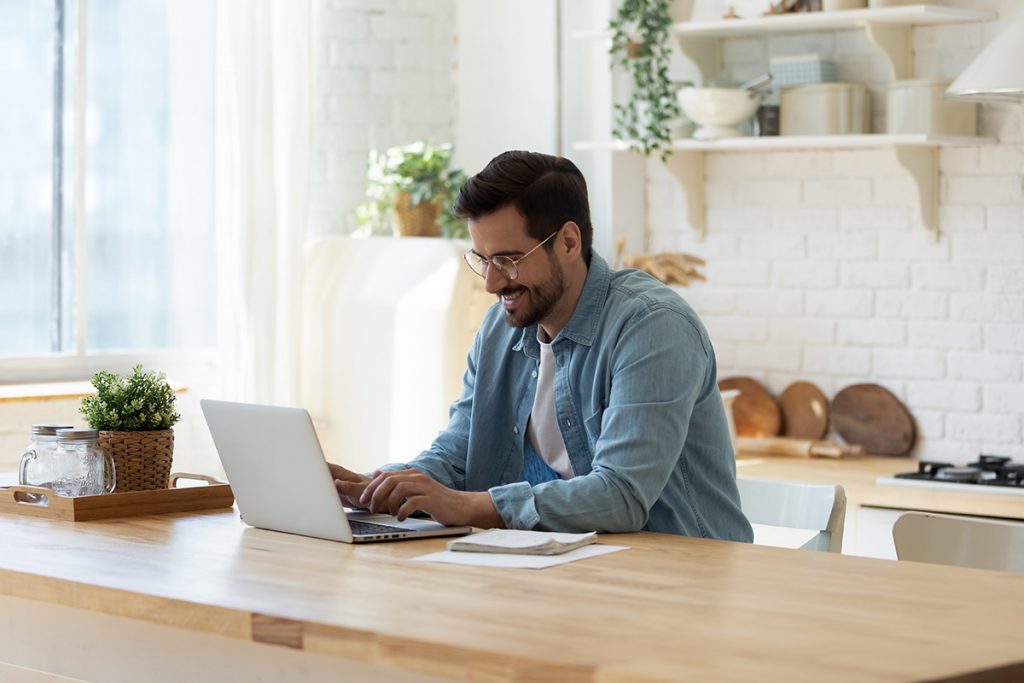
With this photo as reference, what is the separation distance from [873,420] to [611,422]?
212 cm

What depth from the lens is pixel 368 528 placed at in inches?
87.8

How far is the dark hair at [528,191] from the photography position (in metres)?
2.47

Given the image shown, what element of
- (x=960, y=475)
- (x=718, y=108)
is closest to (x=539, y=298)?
(x=960, y=475)

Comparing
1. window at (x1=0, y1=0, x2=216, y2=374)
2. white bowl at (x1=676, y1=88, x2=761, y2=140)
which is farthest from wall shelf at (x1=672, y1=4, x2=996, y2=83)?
window at (x1=0, y1=0, x2=216, y2=374)

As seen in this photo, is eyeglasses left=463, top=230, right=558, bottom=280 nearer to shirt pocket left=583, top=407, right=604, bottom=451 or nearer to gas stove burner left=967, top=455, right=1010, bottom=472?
shirt pocket left=583, top=407, right=604, bottom=451

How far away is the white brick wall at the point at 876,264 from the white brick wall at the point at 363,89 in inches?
34.1

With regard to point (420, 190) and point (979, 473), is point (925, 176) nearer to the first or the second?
point (979, 473)

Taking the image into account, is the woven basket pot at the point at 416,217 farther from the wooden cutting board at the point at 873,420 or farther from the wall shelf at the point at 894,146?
the wooden cutting board at the point at 873,420

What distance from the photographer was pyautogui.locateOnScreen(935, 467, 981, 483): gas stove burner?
11.8 feet

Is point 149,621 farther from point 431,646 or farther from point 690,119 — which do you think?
point 690,119

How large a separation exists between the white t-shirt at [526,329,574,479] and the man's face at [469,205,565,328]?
0.09m

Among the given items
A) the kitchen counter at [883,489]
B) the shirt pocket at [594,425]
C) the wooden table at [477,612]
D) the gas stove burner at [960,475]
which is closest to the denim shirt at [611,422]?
the shirt pocket at [594,425]

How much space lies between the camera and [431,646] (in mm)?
1535

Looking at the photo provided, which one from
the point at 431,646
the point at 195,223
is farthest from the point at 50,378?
the point at 431,646
